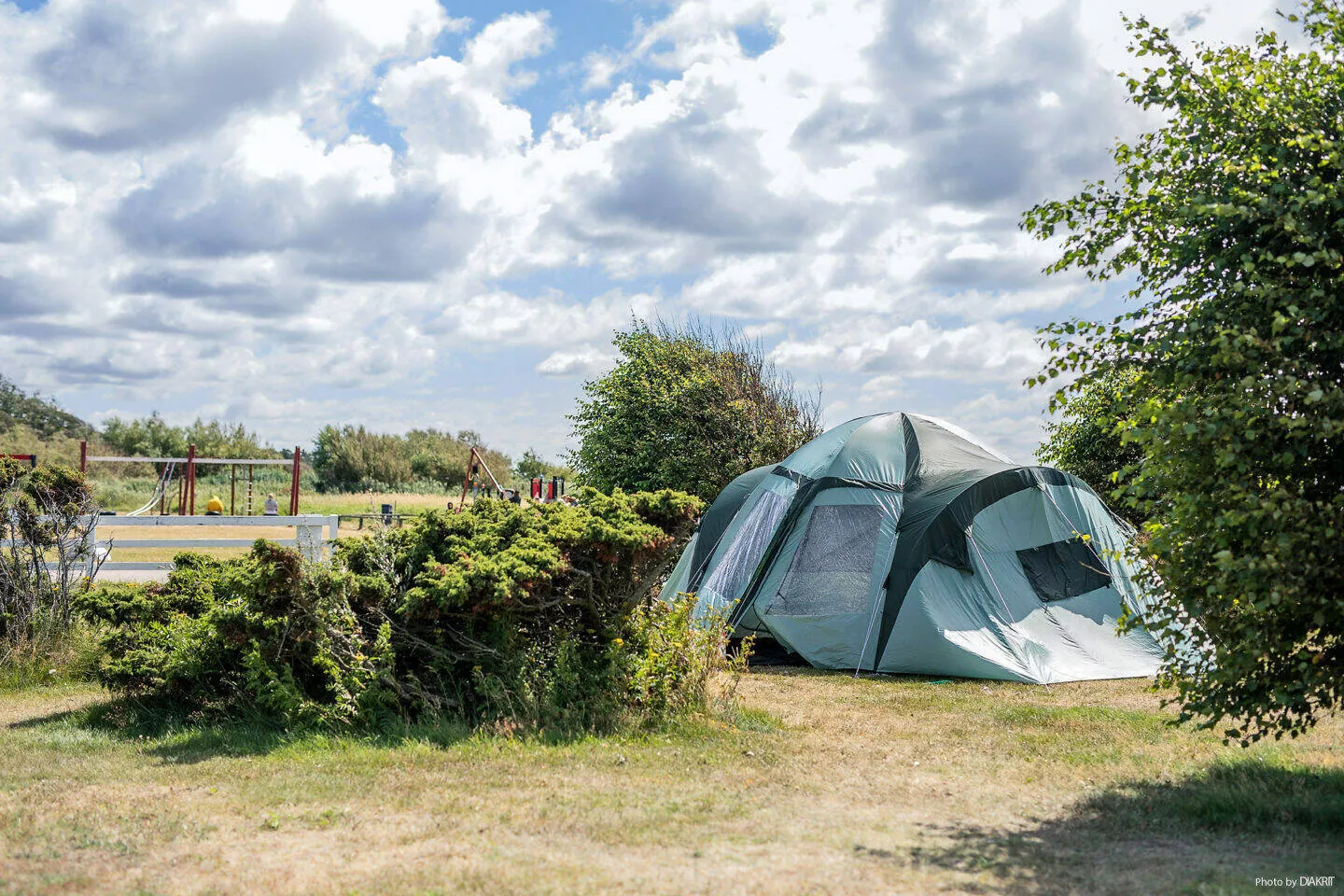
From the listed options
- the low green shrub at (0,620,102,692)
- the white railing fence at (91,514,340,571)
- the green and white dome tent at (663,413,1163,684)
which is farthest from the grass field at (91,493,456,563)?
the green and white dome tent at (663,413,1163,684)

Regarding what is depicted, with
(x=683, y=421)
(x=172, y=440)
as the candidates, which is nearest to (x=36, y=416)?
(x=172, y=440)

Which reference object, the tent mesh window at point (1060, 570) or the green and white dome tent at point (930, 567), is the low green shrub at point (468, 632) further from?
the tent mesh window at point (1060, 570)

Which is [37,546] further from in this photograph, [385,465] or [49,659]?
[385,465]

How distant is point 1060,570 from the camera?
1100 centimetres

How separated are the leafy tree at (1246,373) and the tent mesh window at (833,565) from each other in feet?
16.5

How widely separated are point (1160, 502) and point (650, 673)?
3.50m

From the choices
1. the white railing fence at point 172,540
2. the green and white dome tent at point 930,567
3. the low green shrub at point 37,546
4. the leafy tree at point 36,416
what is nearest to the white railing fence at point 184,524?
the white railing fence at point 172,540

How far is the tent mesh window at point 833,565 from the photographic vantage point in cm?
1102

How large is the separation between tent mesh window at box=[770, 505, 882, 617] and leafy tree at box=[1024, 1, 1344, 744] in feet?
16.5

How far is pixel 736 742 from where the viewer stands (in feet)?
23.7

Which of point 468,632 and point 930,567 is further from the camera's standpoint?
point 930,567

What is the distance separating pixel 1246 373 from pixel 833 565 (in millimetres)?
Result: 6180

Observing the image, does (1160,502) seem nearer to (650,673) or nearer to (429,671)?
(650,673)

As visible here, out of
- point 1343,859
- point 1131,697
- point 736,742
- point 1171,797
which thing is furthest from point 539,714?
point 1131,697
